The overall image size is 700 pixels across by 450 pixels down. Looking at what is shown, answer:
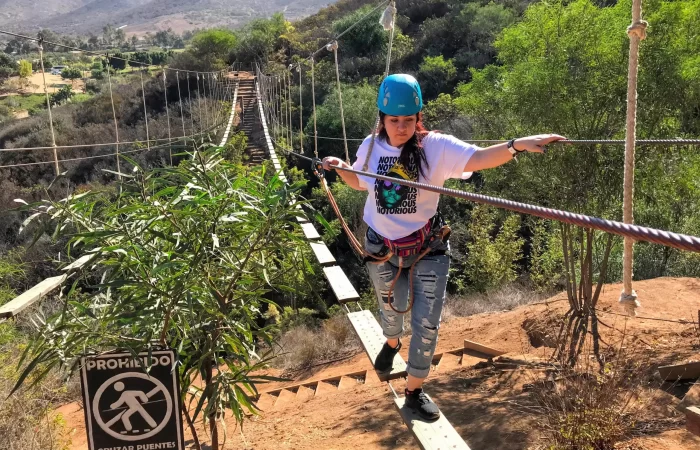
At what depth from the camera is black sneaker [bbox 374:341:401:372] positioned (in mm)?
2145

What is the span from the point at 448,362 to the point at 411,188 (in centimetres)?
365

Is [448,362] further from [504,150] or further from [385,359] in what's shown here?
[504,150]

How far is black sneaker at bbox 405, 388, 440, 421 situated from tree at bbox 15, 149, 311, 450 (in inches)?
22.2

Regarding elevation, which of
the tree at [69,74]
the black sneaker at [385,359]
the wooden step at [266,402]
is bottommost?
the wooden step at [266,402]

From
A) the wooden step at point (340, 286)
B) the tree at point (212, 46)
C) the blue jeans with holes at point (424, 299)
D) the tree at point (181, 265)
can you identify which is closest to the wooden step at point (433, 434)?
the blue jeans with holes at point (424, 299)

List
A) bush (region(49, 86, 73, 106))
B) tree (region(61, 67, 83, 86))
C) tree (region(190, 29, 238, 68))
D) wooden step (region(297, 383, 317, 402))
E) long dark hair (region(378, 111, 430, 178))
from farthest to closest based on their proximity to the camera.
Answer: tree (region(61, 67, 83, 86))
tree (region(190, 29, 238, 68))
bush (region(49, 86, 73, 106))
wooden step (region(297, 383, 317, 402))
long dark hair (region(378, 111, 430, 178))

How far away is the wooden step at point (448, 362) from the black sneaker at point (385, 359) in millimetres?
2889

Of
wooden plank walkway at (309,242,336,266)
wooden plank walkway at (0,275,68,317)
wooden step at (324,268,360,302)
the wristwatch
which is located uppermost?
the wristwatch

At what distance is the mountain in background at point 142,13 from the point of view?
131 meters

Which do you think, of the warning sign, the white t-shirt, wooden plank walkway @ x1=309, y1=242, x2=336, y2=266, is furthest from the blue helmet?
wooden plank walkway @ x1=309, y1=242, x2=336, y2=266

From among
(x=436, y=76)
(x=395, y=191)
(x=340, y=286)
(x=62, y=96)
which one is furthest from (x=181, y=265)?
(x=62, y=96)

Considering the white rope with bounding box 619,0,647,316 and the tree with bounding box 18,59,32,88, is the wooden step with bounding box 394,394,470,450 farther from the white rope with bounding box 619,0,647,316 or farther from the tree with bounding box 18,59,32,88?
the tree with bounding box 18,59,32,88

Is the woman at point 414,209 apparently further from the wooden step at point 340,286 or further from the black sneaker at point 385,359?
the wooden step at point 340,286

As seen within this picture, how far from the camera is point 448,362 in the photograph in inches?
204
